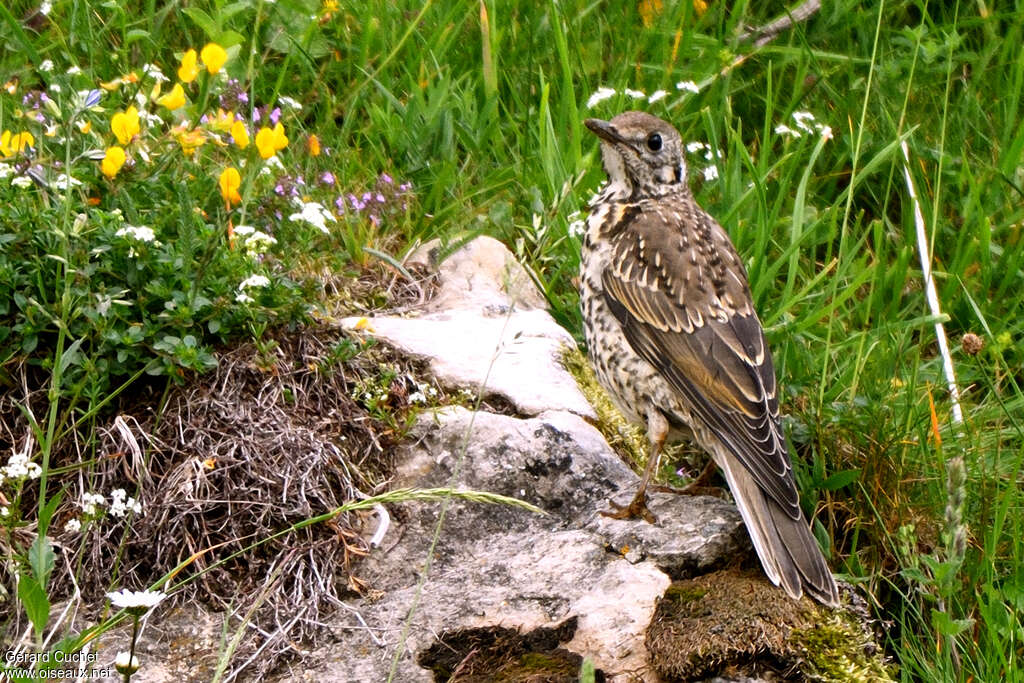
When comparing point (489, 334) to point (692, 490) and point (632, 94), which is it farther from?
point (632, 94)

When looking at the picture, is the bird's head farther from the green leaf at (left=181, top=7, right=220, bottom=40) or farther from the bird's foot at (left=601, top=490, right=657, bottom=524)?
the green leaf at (left=181, top=7, right=220, bottom=40)

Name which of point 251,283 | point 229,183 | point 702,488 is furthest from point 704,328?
point 229,183

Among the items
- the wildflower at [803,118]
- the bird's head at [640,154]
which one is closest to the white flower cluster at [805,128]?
the wildflower at [803,118]

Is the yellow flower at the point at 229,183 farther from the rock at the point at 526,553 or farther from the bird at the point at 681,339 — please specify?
the bird at the point at 681,339

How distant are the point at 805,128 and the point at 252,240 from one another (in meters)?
2.84

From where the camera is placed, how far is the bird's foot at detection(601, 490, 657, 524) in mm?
3930

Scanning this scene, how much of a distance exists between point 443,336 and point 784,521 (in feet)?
4.92

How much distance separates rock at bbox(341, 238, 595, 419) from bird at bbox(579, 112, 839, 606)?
0.80 ft

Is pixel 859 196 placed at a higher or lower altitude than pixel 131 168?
lower

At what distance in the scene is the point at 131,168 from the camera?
165 inches

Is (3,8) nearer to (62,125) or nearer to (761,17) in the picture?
(62,125)

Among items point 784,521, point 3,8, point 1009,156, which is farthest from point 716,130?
point 3,8

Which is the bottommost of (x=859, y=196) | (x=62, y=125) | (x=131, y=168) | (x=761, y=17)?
(x=859, y=196)

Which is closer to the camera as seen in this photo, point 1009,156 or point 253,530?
point 253,530
